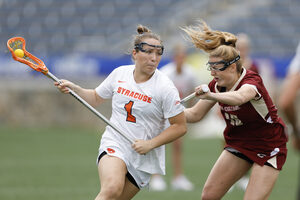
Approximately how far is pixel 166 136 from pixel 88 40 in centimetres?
1652

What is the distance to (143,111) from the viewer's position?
224 inches

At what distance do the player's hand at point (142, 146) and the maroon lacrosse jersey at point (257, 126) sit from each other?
31.3 inches

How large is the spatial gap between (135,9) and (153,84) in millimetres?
17258

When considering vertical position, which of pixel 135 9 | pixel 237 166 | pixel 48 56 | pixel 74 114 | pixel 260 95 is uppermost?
pixel 135 9

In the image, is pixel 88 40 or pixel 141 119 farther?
pixel 88 40

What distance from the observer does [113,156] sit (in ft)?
18.5

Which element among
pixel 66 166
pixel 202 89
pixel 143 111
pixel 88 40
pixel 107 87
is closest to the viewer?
pixel 202 89

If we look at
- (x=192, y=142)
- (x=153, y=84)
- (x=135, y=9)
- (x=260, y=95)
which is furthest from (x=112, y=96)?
(x=135, y=9)

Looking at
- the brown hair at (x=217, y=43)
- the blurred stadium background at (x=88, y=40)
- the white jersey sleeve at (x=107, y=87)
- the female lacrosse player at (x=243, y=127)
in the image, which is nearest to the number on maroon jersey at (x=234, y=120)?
the female lacrosse player at (x=243, y=127)

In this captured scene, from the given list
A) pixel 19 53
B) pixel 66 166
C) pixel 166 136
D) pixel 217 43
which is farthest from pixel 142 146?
pixel 66 166

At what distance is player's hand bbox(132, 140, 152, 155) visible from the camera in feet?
18.3

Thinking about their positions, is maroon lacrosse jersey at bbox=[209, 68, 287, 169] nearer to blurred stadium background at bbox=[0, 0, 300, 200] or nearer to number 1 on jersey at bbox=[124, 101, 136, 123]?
number 1 on jersey at bbox=[124, 101, 136, 123]

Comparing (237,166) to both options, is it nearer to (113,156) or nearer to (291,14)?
(113,156)

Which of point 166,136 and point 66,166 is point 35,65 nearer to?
point 166,136
